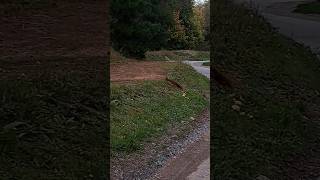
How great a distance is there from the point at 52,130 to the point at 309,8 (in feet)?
69.1

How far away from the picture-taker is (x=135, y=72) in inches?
498

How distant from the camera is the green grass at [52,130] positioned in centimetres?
551

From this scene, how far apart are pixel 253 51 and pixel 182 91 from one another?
1.75 m

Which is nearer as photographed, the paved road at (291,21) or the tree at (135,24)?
the tree at (135,24)

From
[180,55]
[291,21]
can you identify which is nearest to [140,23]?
[291,21]

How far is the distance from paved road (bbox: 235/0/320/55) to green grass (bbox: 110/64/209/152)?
559 cm

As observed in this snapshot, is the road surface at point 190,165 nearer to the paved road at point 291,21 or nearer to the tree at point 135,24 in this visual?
the tree at point 135,24

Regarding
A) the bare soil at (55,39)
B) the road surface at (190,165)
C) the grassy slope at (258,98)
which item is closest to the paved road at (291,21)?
the grassy slope at (258,98)

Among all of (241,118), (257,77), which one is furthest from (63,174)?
(257,77)

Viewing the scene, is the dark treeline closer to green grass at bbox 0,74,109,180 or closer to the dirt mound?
the dirt mound

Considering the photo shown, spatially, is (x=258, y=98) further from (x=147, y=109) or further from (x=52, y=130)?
(x=52, y=130)

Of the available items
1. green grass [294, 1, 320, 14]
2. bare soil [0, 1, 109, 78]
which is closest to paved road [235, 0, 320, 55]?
green grass [294, 1, 320, 14]

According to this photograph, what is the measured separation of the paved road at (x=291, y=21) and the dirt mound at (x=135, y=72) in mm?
4572

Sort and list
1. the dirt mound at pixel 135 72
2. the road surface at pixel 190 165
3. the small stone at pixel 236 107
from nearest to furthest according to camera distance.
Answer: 1. the road surface at pixel 190 165
2. the small stone at pixel 236 107
3. the dirt mound at pixel 135 72
